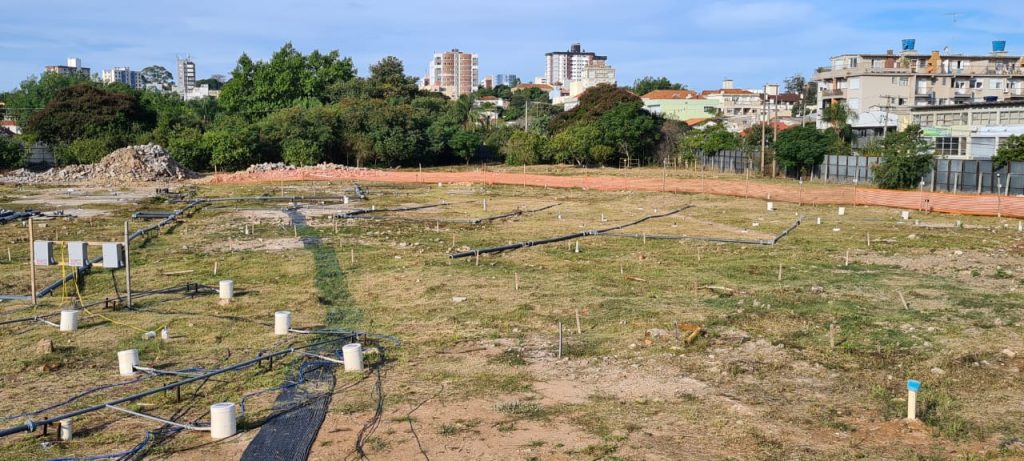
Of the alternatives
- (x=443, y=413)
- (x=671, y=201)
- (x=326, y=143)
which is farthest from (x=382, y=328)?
(x=326, y=143)

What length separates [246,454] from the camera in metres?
9.09

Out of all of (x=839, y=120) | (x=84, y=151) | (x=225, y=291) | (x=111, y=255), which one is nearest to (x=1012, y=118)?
(x=839, y=120)

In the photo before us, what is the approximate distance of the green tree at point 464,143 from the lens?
69875 millimetres

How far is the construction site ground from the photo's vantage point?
379 inches

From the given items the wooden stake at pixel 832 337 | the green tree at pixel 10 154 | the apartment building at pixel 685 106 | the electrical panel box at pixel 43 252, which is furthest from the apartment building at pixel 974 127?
the green tree at pixel 10 154

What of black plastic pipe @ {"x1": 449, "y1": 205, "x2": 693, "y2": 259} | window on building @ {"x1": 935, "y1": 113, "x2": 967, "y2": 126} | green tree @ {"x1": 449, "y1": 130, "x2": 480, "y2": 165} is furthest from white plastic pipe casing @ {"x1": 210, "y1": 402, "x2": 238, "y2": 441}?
green tree @ {"x1": 449, "y1": 130, "x2": 480, "y2": 165}

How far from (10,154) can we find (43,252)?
50980 millimetres

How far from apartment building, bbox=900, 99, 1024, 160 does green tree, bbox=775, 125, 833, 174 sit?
7.57m

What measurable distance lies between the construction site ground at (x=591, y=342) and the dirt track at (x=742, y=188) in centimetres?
596

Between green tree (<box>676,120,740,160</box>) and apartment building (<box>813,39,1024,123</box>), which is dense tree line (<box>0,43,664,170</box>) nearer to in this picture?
green tree (<box>676,120,740,160</box>)

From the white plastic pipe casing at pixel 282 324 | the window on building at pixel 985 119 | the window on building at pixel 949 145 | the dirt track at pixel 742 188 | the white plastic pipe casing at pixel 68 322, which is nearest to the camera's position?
the white plastic pipe casing at pixel 282 324

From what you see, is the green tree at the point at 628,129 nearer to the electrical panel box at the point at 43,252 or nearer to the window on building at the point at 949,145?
the window on building at the point at 949,145

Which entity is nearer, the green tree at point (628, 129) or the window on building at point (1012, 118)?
the window on building at point (1012, 118)

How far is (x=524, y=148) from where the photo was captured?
222 feet
